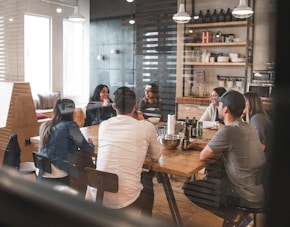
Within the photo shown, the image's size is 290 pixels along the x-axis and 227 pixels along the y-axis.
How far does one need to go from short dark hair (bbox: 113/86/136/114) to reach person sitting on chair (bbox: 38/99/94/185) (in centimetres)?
36

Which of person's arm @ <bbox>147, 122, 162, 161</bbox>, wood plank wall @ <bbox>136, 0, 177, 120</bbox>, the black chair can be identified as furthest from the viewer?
wood plank wall @ <bbox>136, 0, 177, 120</bbox>

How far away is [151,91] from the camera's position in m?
2.79

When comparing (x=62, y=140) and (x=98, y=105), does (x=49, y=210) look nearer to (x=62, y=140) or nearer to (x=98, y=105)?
(x=62, y=140)

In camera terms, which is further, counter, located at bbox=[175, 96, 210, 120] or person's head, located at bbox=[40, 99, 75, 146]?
counter, located at bbox=[175, 96, 210, 120]

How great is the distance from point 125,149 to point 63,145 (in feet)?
1.93

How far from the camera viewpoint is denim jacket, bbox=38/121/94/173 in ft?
6.59

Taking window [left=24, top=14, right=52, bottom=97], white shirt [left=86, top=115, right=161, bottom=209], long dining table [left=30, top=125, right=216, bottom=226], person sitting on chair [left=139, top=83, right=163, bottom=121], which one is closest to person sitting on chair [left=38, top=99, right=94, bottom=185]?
long dining table [left=30, top=125, right=216, bottom=226]

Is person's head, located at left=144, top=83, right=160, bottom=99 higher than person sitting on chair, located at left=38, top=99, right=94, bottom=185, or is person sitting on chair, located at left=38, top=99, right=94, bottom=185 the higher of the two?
person's head, located at left=144, top=83, right=160, bottom=99

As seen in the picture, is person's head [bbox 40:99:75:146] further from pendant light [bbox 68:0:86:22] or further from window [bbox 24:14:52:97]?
pendant light [bbox 68:0:86:22]

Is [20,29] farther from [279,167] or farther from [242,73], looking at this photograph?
[279,167]

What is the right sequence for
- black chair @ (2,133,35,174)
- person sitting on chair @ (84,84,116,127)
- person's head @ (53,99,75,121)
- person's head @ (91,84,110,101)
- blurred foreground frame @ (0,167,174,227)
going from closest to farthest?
blurred foreground frame @ (0,167,174,227)
black chair @ (2,133,35,174)
person's head @ (53,99,75,121)
person sitting on chair @ (84,84,116,127)
person's head @ (91,84,110,101)

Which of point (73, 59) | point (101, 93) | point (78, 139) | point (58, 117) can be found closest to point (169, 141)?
point (78, 139)

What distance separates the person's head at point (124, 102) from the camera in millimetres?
1730

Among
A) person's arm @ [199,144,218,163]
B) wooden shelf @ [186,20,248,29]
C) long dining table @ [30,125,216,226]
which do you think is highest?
wooden shelf @ [186,20,248,29]
